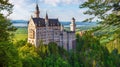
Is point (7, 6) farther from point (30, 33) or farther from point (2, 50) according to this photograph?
point (30, 33)

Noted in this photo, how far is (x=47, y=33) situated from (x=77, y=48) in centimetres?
1536

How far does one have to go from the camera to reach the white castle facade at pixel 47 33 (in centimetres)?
10212

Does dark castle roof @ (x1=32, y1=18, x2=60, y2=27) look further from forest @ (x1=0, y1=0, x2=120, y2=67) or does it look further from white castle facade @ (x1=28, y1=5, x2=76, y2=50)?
forest @ (x1=0, y1=0, x2=120, y2=67)

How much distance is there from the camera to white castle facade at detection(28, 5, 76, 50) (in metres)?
102

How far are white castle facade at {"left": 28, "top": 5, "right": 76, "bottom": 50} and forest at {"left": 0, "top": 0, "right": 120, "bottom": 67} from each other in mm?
2464

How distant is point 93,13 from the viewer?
12.6m

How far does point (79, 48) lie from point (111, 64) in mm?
13785

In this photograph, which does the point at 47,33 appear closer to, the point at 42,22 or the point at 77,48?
the point at 42,22

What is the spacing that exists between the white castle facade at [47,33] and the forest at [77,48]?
2464 millimetres

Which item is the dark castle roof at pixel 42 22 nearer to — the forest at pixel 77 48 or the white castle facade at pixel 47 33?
the white castle facade at pixel 47 33

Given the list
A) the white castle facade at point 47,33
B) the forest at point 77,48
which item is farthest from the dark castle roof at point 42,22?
the forest at point 77,48

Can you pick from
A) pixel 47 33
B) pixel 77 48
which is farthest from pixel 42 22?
pixel 77 48

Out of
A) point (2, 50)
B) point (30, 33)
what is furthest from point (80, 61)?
point (2, 50)

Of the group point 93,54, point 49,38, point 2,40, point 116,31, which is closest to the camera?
point 116,31
